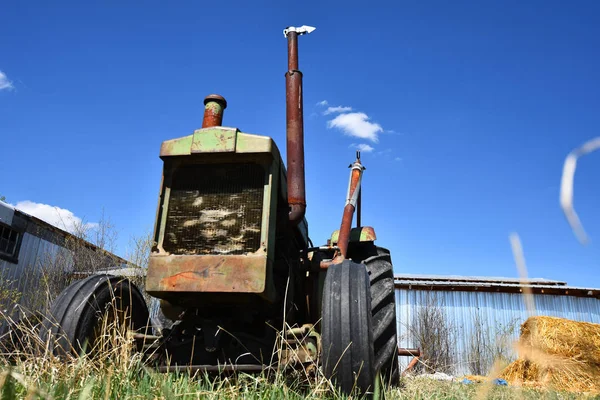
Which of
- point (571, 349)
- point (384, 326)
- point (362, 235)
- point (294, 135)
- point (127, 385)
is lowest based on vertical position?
point (127, 385)

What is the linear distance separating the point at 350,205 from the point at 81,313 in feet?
10.2

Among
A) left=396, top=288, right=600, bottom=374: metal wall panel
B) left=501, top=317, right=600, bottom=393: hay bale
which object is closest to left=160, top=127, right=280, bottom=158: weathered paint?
left=501, top=317, right=600, bottom=393: hay bale

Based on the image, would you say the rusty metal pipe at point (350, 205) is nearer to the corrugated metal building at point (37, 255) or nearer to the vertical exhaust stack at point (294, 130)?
the vertical exhaust stack at point (294, 130)

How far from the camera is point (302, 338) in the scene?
10.4ft

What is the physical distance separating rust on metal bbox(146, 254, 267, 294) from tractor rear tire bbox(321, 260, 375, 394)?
0.50m

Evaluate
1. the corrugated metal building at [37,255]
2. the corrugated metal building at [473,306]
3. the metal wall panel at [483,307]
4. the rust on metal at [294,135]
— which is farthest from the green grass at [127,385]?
the corrugated metal building at [37,255]

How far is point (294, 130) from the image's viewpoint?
13.6 feet

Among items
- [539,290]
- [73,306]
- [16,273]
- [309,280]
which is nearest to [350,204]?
[309,280]

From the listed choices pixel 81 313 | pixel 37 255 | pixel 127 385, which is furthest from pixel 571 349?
pixel 37 255

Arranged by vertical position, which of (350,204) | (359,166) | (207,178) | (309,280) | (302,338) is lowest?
(302,338)

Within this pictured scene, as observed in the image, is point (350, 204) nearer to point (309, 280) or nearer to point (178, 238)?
point (309, 280)

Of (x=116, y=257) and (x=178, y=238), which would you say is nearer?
(x=178, y=238)

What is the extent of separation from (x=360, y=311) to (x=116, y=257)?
616 inches

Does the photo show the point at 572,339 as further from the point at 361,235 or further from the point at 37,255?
the point at 37,255
